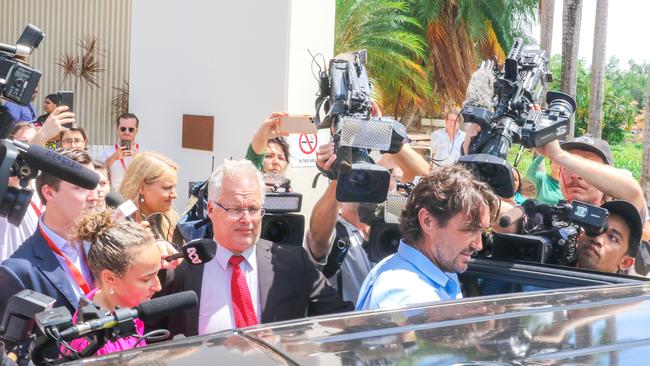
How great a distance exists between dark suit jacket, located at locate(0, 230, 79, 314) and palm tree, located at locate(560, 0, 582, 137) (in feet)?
55.3

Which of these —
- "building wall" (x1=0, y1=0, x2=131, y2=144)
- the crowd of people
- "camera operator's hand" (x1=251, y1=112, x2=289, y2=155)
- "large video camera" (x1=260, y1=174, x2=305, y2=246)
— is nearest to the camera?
the crowd of people

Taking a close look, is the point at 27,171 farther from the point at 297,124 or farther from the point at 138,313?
the point at 297,124

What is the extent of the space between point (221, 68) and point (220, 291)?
5.39 metres

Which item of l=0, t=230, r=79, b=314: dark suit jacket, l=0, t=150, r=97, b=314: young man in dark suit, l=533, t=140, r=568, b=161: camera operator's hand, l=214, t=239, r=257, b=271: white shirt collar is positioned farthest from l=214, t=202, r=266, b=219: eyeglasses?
l=533, t=140, r=568, b=161: camera operator's hand

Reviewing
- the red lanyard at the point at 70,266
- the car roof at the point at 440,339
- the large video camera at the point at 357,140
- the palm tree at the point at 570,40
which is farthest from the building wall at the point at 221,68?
the palm tree at the point at 570,40

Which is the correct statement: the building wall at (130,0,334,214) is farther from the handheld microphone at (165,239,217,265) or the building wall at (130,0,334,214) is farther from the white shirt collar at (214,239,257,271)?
the handheld microphone at (165,239,217,265)

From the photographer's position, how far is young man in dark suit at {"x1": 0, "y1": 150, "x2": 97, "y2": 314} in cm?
325

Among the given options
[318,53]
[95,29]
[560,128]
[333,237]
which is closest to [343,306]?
[333,237]

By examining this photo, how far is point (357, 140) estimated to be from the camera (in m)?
3.57

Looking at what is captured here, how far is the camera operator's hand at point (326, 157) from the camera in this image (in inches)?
145

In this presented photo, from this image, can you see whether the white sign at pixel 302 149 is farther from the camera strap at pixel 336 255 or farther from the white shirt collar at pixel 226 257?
the white shirt collar at pixel 226 257

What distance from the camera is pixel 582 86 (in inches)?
1341

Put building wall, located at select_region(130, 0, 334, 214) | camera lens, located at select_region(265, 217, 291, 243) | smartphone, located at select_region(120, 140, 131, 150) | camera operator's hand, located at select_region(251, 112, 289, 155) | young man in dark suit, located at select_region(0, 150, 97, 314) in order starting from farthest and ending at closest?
building wall, located at select_region(130, 0, 334, 214) < smartphone, located at select_region(120, 140, 131, 150) < camera operator's hand, located at select_region(251, 112, 289, 155) < camera lens, located at select_region(265, 217, 291, 243) < young man in dark suit, located at select_region(0, 150, 97, 314)

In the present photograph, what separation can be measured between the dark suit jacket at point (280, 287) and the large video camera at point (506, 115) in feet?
2.75
